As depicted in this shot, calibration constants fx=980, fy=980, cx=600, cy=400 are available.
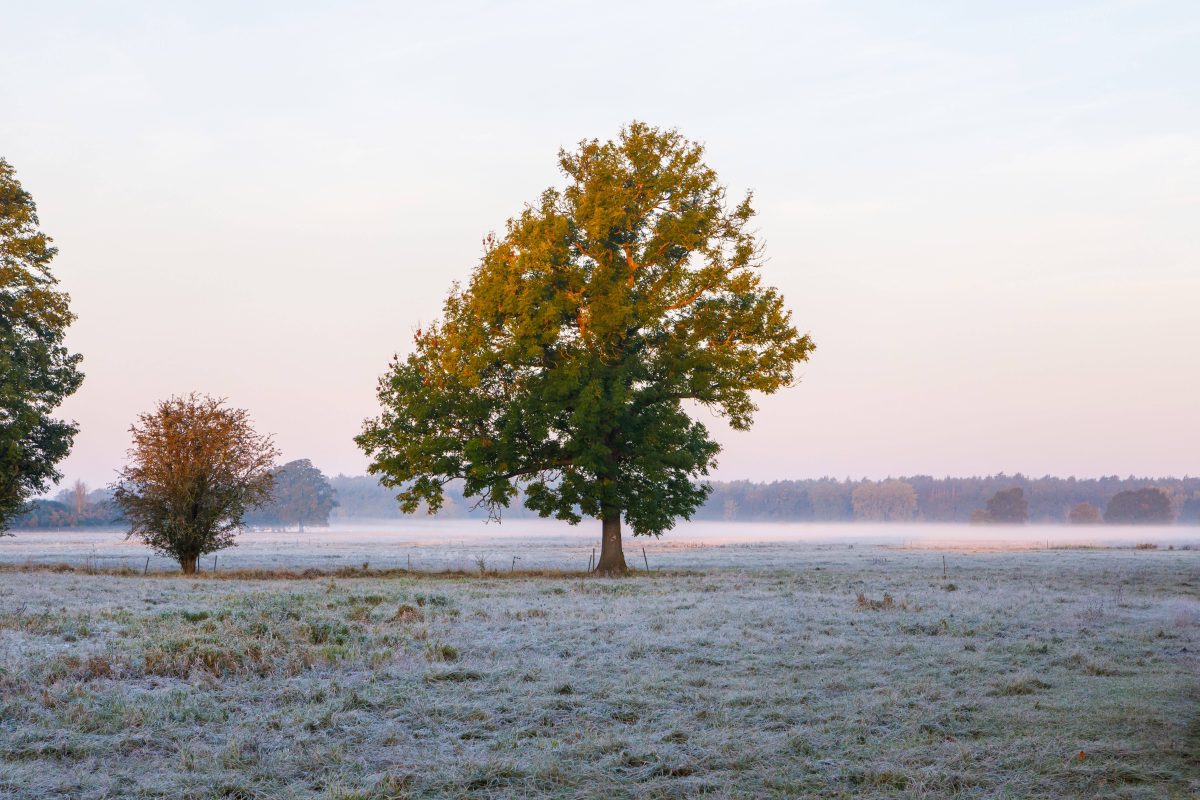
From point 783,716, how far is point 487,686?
3916 mm

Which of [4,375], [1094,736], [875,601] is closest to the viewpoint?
[1094,736]

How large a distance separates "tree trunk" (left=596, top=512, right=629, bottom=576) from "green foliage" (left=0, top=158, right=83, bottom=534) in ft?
71.0

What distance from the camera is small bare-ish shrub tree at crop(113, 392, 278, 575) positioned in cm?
3656

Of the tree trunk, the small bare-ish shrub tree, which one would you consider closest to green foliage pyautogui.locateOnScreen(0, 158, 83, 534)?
the small bare-ish shrub tree

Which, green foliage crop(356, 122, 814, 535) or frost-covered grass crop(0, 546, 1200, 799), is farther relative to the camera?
green foliage crop(356, 122, 814, 535)

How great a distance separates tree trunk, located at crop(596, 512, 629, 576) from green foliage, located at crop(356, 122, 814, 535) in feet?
4.27

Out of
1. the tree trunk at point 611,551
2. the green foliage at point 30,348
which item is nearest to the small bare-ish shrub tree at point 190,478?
the green foliage at point 30,348

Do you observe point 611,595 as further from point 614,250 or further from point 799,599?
point 614,250

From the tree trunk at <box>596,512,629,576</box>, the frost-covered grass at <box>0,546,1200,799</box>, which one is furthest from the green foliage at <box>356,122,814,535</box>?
the frost-covered grass at <box>0,546,1200,799</box>

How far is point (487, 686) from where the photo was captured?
12.9 meters

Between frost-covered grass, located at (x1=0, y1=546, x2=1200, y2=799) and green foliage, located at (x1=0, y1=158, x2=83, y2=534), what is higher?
green foliage, located at (x1=0, y1=158, x2=83, y2=534)

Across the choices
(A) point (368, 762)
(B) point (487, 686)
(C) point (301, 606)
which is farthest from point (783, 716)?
(C) point (301, 606)

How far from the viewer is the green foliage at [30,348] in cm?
3703

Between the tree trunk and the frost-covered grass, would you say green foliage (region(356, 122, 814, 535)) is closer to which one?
the tree trunk
